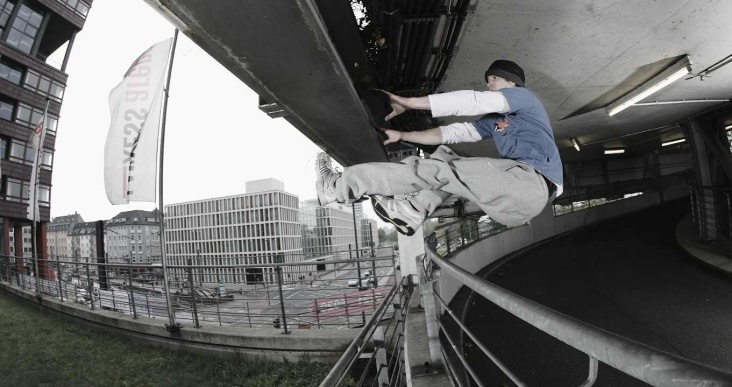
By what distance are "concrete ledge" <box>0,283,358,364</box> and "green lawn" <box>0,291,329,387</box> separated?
12 centimetres

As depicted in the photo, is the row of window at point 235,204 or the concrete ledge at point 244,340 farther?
the row of window at point 235,204

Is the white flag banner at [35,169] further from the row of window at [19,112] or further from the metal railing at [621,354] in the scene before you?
the row of window at [19,112]

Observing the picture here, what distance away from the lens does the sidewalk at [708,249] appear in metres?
6.25

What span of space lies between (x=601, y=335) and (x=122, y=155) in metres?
6.31

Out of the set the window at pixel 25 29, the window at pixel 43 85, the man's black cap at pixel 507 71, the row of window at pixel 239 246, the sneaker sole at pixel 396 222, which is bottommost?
the row of window at pixel 239 246

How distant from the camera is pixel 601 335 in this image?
691mm

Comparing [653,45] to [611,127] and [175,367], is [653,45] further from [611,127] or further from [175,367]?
[175,367]

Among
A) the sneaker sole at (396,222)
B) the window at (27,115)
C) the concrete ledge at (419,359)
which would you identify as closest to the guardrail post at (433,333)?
the concrete ledge at (419,359)

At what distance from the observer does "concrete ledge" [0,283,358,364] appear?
15.5 feet

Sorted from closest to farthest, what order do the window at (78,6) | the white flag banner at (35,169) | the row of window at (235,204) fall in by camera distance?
the white flag banner at (35,169)
the window at (78,6)
the row of window at (235,204)

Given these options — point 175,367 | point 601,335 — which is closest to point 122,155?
point 175,367

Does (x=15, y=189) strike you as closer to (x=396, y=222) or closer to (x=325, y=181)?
(x=325, y=181)

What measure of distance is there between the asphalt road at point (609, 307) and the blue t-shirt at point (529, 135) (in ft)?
7.21

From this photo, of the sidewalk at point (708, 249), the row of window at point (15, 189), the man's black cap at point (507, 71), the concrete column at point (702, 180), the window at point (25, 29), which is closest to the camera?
the man's black cap at point (507, 71)
